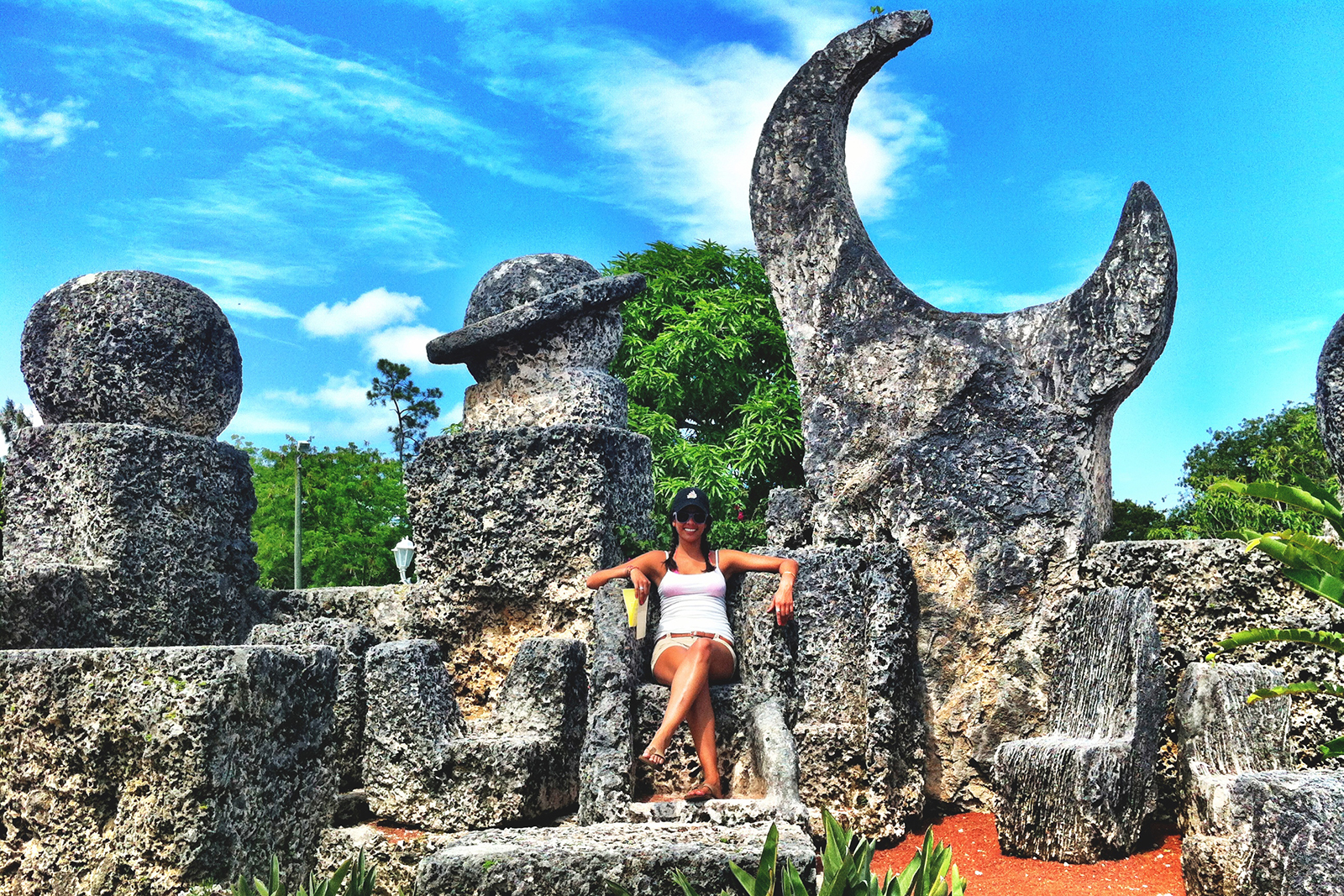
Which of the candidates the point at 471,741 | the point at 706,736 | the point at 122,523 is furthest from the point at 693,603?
the point at 122,523

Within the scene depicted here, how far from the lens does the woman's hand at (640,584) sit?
19.1 feet

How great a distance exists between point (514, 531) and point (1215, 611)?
395 centimetres

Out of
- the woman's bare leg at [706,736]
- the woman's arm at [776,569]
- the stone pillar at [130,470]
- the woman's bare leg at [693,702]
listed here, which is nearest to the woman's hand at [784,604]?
the woman's arm at [776,569]

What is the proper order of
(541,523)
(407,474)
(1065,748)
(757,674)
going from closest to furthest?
(1065,748) < (757,674) < (541,523) < (407,474)

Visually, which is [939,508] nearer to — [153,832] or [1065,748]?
[1065,748]

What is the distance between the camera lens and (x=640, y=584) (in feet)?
19.2

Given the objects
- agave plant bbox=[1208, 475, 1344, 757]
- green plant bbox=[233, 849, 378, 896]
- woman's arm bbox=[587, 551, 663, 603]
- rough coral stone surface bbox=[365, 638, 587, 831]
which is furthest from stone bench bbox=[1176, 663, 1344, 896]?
green plant bbox=[233, 849, 378, 896]

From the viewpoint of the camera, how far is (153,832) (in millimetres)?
3553

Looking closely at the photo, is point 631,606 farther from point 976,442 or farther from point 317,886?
point 317,886

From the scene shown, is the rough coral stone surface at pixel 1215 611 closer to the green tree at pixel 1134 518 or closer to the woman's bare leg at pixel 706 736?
the woman's bare leg at pixel 706 736

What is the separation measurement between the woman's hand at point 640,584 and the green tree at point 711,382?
9.89 meters

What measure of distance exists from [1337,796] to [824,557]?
2.63 meters

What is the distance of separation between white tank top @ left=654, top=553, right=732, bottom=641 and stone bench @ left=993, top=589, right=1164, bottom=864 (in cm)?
154

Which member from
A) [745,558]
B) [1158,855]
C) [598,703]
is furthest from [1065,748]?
[598,703]
